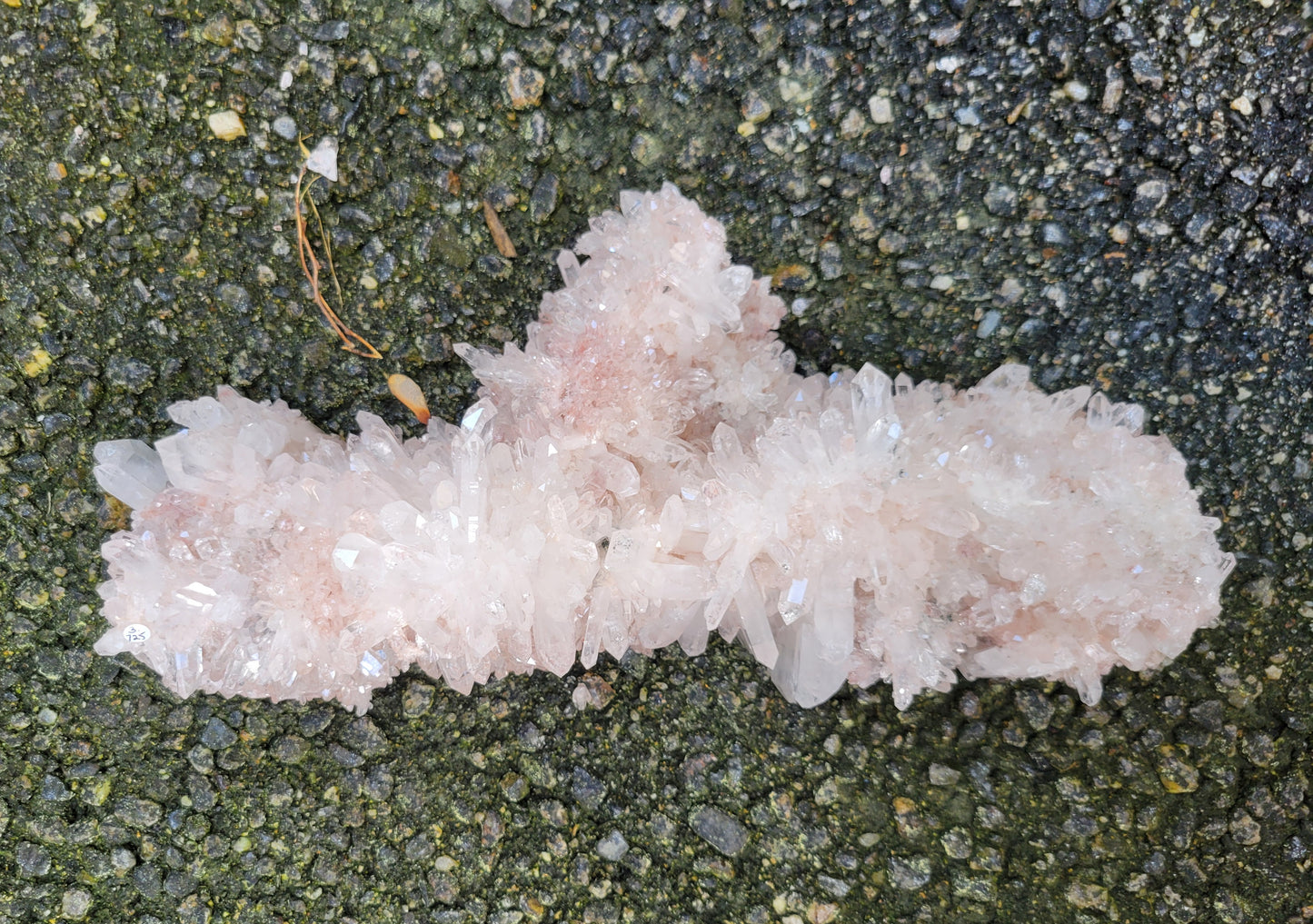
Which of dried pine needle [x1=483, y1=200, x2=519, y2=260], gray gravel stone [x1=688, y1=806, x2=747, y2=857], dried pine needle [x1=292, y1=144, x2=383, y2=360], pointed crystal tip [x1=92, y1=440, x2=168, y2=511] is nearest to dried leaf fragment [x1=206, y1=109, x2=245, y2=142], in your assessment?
dried pine needle [x1=292, y1=144, x2=383, y2=360]

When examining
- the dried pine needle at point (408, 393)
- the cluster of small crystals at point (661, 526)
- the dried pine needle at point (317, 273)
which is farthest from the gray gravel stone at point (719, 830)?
the dried pine needle at point (317, 273)

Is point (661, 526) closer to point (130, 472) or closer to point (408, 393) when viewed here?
point (408, 393)

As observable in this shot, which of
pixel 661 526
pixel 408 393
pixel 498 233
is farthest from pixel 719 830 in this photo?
pixel 498 233

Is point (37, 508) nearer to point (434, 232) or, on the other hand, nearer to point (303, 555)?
point (303, 555)

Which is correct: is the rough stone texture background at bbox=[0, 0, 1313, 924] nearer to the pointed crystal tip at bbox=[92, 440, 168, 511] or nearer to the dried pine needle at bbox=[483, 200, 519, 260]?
the dried pine needle at bbox=[483, 200, 519, 260]

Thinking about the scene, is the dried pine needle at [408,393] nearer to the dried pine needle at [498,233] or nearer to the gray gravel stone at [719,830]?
the dried pine needle at [498,233]
